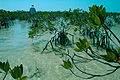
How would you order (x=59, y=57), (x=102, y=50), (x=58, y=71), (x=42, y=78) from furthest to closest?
(x=102, y=50) → (x=59, y=57) → (x=58, y=71) → (x=42, y=78)

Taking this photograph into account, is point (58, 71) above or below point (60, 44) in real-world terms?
below

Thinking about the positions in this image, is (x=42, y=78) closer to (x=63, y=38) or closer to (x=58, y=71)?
(x=58, y=71)

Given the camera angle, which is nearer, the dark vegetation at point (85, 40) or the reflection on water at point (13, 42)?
the dark vegetation at point (85, 40)

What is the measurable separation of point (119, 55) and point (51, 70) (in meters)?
1.47

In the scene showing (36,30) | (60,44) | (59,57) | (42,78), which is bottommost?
(42,78)

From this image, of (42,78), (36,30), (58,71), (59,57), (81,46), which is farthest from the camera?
(36,30)

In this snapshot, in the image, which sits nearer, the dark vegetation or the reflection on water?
the dark vegetation

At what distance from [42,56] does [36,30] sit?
1.12 meters

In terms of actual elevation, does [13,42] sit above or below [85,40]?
below

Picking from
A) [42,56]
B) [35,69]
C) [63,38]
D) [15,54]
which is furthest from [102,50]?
[15,54]

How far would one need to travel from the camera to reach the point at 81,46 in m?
0.89

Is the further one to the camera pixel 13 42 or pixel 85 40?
pixel 13 42

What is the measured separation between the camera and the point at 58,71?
2.04 m

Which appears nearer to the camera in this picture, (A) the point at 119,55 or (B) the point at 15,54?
(A) the point at 119,55
